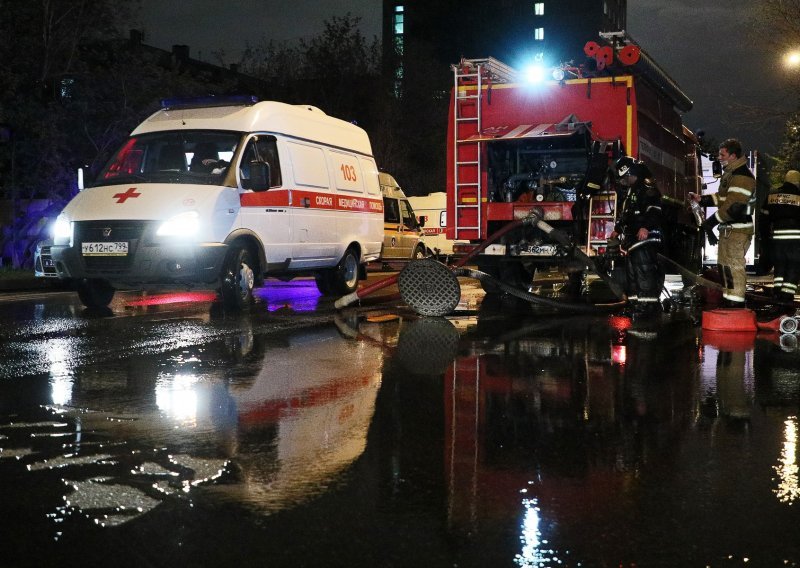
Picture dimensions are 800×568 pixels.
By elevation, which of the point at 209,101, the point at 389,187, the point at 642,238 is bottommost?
the point at 642,238

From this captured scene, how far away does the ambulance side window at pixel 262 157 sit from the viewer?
1256 centimetres

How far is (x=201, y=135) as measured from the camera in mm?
12977

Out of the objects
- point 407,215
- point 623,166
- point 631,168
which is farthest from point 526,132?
point 407,215

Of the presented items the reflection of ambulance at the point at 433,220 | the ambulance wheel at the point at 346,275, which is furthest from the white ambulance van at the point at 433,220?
the ambulance wheel at the point at 346,275

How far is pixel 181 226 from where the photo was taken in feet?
38.3

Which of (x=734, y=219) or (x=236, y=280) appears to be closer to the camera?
(x=734, y=219)

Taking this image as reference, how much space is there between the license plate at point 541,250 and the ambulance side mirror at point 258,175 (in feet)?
13.0

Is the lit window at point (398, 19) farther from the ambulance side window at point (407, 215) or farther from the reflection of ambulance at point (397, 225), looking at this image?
the reflection of ambulance at point (397, 225)

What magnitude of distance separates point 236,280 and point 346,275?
3.50 metres

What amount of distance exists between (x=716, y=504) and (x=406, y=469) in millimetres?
1329

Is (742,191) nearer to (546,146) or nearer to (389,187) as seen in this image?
(546,146)

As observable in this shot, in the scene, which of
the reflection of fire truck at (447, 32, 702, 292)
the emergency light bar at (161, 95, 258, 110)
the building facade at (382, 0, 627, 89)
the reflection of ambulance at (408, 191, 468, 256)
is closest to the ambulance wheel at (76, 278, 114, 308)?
the emergency light bar at (161, 95, 258, 110)

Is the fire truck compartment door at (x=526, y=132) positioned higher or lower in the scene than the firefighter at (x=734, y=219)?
higher

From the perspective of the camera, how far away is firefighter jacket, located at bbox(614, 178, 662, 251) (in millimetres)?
12547
